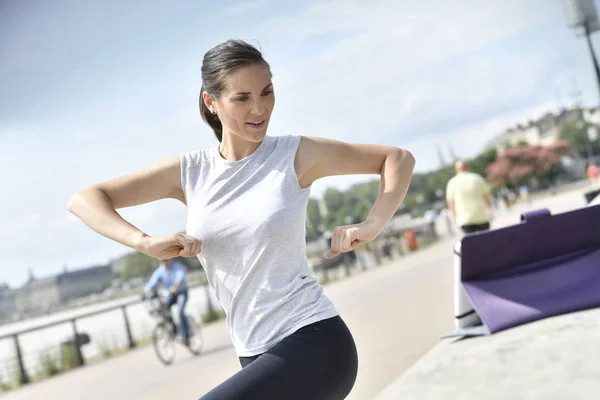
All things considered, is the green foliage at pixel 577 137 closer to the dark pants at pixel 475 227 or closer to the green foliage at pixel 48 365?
the green foliage at pixel 48 365

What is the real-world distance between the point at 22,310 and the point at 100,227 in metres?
177

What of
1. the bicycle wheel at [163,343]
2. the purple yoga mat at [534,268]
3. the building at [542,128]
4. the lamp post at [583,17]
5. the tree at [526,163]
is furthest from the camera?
the building at [542,128]

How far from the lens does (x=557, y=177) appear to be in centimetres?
8219

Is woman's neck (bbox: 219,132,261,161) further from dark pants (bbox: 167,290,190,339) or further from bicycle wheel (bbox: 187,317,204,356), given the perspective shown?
bicycle wheel (bbox: 187,317,204,356)

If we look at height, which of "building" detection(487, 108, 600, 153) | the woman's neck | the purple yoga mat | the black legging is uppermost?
"building" detection(487, 108, 600, 153)

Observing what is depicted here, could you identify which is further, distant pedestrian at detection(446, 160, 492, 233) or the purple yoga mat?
distant pedestrian at detection(446, 160, 492, 233)

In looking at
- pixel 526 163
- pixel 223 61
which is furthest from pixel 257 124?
pixel 526 163

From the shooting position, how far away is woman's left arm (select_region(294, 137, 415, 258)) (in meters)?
2.22

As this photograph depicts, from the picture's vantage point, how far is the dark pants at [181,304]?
1072 cm

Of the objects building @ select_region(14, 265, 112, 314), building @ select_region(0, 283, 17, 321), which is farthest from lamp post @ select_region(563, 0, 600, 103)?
building @ select_region(0, 283, 17, 321)

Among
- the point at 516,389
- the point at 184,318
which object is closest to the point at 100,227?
the point at 516,389

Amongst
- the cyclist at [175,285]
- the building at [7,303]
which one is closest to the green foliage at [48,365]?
the cyclist at [175,285]

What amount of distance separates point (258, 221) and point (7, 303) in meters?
190

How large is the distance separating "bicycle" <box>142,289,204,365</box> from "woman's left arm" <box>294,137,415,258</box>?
884cm
